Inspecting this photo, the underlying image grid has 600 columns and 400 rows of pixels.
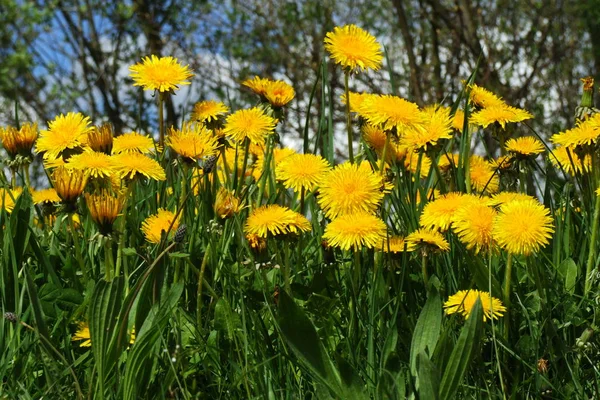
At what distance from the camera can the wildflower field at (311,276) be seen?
138cm

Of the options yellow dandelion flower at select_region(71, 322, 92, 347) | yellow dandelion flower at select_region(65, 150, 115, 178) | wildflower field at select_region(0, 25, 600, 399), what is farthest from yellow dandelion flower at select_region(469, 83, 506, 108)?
yellow dandelion flower at select_region(71, 322, 92, 347)

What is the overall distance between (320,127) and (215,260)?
2.41ft

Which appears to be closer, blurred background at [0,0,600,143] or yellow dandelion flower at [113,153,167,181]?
yellow dandelion flower at [113,153,167,181]

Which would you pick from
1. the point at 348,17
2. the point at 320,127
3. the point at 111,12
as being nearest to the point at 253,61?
the point at 348,17

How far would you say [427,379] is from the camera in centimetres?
121

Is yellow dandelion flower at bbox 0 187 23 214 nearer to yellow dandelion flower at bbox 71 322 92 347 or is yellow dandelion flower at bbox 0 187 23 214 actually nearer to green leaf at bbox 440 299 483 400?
yellow dandelion flower at bbox 71 322 92 347

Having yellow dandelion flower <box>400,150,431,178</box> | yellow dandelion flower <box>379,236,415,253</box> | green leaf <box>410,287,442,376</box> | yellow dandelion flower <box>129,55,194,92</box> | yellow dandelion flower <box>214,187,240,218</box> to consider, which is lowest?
green leaf <box>410,287,442,376</box>

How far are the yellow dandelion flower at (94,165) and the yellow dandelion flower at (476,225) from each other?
0.71 metres

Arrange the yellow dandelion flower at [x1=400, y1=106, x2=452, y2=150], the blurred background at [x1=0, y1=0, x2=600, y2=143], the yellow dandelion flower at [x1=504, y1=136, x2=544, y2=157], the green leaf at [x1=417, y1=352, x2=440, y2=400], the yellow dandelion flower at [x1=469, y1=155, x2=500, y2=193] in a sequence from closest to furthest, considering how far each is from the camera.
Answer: the green leaf at [x1=417, y1=352, x2=440, y2=400], the yellow dandelion flower at [x1=400, y1=106, x2=452, y2=150], the yellow dandelion flower at [x1=504, y1=136, x2=544, y2=157], the yellow dandelion flower at [x1=469, y1=155, x2=500, y2=193], the blurred background at [x1=0, y1=0, x2=600, y2=143]

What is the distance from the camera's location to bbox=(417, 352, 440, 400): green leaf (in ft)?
3.90

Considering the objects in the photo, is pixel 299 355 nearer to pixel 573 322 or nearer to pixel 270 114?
pixel 573 322

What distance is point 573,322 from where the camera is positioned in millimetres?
1578

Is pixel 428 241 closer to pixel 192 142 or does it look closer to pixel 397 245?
pixel 397 245

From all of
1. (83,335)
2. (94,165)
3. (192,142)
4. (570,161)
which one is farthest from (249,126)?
(570,161)
